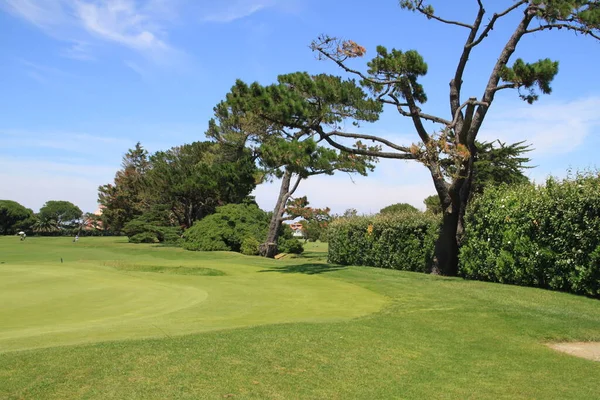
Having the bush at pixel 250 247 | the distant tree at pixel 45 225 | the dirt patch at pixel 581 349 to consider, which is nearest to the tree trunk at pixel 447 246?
the dirt patch at pixel 581 349

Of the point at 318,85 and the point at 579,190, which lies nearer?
the point at 579,190

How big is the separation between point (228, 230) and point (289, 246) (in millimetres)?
4509

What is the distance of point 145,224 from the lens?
47719 millimetres

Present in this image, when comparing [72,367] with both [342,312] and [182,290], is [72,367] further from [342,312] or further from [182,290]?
[182,290]

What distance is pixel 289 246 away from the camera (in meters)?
36.2

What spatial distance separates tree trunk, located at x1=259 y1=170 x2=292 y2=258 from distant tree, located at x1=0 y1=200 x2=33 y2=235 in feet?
204

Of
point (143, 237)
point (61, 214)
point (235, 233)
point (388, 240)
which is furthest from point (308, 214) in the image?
point (61, 214)

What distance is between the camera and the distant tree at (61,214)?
9138cm

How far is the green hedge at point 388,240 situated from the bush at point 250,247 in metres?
8.07

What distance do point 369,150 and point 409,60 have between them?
3.71 meters

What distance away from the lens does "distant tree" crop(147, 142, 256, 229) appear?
3828 cm

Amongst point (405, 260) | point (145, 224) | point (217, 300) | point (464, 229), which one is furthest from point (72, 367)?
point (145, 224)

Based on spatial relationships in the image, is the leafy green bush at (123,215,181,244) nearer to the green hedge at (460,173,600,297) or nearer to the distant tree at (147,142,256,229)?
the distant tree at (147,142,256,229)

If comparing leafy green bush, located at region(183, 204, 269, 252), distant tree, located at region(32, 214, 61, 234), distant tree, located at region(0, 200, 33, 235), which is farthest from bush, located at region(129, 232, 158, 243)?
distant tree, located at region(32, 214, 61, 234)
